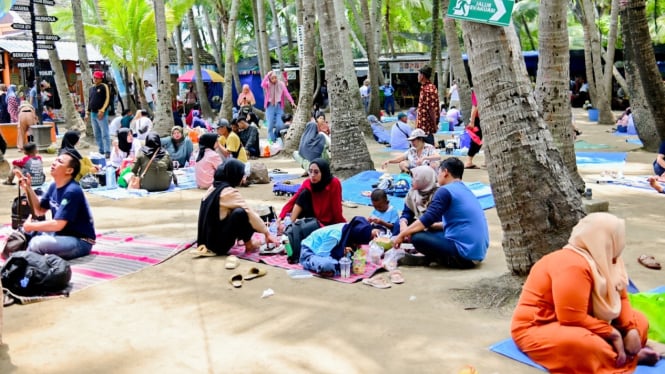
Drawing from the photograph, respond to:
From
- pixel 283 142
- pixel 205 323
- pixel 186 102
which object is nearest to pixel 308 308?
pixel 205 323

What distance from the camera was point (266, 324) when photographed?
16.3 feet

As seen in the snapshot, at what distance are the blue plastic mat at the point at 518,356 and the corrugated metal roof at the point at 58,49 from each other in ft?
72.2

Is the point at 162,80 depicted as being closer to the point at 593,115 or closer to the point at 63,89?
the point at 63,89

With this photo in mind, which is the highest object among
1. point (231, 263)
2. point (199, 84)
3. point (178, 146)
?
point (199, 84)

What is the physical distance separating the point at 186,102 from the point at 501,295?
2323 centimetres

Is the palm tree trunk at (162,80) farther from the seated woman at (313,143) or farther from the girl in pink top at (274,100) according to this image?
the seated woman at (313,143)

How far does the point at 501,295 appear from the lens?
5.23 m

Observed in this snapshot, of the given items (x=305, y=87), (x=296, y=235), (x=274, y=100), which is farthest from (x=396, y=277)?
(x=274, y=100)

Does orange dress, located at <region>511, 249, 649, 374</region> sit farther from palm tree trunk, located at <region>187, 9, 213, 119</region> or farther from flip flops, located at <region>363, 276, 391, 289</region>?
palm tree trunk, located at <region>187, 9, 213, 119</region>

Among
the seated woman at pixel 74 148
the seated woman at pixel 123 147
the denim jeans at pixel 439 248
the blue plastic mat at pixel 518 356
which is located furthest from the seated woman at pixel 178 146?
the blue plastic mat at pixel 518 356

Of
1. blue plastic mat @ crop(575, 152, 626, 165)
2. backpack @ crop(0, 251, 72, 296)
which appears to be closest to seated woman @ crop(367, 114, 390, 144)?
blue plastic mat @ crop(575, 152, 626, 165)

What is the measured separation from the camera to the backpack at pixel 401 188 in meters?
9.97

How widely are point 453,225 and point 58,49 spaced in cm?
2566

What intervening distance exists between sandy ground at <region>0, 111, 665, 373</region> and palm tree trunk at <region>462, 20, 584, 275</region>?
2.22ft
